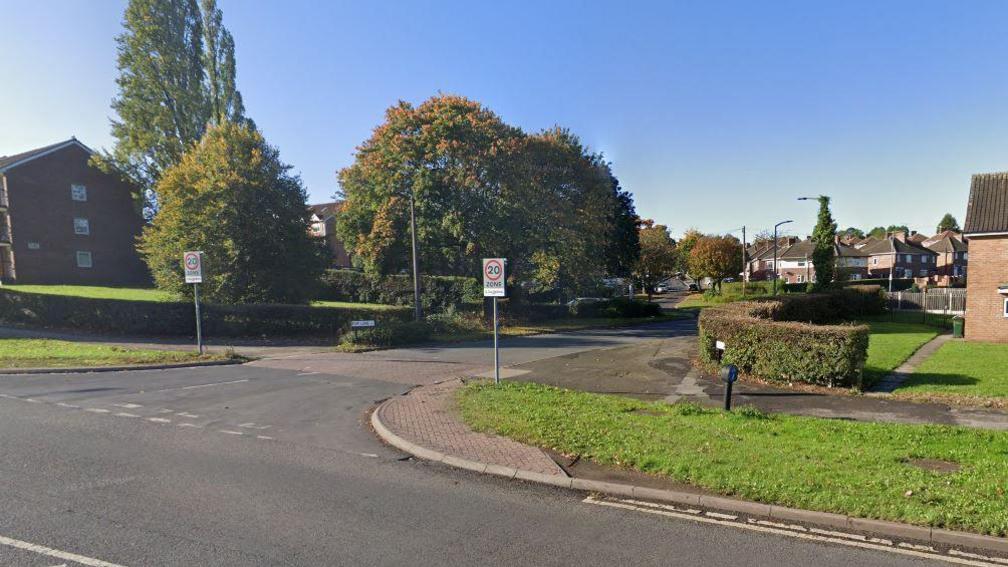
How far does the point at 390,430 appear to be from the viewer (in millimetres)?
8469

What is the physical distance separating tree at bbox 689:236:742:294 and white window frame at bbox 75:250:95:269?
55.3 meters

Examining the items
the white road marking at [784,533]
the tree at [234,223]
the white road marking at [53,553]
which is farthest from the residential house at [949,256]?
the white road marking at [53,553]

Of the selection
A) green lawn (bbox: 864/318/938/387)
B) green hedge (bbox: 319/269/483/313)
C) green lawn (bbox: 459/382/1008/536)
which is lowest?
green lawn (bbox: 864/318/938/387)

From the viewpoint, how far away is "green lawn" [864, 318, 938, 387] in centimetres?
1428

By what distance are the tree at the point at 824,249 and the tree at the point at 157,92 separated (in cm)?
4712

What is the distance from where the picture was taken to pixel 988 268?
21438 mm

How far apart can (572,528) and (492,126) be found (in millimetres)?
23786

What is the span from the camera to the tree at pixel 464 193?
1025 inches

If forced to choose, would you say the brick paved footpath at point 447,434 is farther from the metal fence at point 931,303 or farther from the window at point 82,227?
the window at point 82,227

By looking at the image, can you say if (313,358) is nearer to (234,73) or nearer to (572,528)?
(572,528)

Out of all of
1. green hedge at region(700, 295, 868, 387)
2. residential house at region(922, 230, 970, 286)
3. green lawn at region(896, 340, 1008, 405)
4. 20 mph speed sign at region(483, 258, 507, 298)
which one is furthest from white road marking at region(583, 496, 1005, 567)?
residential house at region(922, 230, 970, 286)

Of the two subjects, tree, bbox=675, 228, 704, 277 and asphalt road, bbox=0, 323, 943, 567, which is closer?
asphalt road, bbox=0, 323, 943, 567

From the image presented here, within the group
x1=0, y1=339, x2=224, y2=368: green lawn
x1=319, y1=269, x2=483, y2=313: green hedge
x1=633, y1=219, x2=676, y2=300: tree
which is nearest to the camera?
x1=0, y1=339, x2=224, y2=368: green lawn

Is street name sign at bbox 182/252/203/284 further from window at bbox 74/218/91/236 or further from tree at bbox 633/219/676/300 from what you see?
tree at bbox 633/219/676/300
